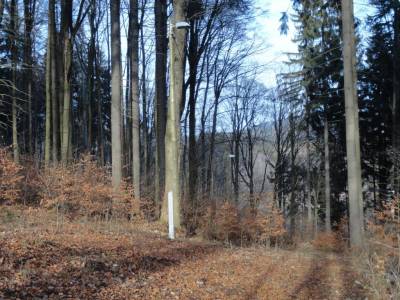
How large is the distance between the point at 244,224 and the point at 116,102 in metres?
6.46

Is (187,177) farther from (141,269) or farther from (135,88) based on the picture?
(141,269)

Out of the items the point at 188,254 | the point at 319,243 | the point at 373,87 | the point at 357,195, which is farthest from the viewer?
the point at 373,87

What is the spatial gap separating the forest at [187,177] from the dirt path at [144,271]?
0.04 m

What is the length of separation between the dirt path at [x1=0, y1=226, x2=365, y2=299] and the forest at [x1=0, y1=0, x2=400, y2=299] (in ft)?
0.14

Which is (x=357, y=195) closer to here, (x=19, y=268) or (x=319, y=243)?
(x=319, y=243)

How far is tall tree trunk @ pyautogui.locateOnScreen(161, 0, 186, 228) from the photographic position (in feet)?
39.6

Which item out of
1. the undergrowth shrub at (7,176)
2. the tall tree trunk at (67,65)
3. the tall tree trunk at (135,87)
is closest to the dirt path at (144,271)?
the undergrowth shrub at (7,176)

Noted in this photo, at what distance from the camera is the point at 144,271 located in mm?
7379

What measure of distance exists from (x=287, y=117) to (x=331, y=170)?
417 inches

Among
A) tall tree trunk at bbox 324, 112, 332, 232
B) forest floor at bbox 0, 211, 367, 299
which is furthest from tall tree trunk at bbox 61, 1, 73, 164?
tall tree trunk at bbox 324, 112, 332, 232

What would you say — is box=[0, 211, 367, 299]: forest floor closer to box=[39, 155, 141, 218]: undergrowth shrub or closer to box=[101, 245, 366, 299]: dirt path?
box=[101, 245, 366, 299]: dirt path

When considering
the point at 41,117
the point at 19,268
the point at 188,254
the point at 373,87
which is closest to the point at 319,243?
the point at 373,87

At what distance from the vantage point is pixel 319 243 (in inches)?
870

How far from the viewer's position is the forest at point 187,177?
7340 millimetres
